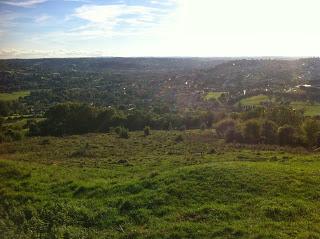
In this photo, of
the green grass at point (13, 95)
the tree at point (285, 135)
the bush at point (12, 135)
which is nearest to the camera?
the tree at point (285, 135)

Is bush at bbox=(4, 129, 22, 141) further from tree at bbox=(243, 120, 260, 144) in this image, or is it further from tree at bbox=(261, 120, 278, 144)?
tree at bbox=(261, 120, 278, 144)

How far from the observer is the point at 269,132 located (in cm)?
6041

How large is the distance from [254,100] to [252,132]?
64.6 meters

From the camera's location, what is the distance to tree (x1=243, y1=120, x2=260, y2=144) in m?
60.9

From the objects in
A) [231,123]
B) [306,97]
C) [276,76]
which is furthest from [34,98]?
[276,76]

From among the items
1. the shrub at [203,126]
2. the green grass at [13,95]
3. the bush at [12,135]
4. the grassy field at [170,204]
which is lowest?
the shrub at [203,126]

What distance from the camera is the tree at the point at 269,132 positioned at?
5894 cm

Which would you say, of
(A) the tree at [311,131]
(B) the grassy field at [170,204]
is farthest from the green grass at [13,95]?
(B) the grassy field at [170,204]

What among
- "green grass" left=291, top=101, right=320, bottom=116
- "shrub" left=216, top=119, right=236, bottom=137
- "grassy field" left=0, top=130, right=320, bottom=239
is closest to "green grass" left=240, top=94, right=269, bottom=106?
"green grass" left=291, top=101, right=320, bottom=116

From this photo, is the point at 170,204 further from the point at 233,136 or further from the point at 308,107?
the point at 308,107

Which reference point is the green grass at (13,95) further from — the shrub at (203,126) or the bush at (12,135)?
the shrub at (203,126)

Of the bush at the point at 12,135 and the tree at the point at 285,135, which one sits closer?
the tree at the point at 285,135

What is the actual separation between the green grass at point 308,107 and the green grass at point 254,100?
1097 cm

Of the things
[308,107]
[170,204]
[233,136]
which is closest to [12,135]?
[233,136]
